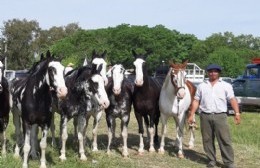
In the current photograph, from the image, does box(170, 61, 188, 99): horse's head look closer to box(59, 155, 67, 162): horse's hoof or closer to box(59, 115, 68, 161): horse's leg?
box(59, 115, 68, 161): horse's leg

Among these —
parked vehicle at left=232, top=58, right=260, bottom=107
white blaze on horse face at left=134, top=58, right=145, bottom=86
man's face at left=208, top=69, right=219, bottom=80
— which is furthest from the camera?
parked vehicle at left=232, top=58, right=260, bottom=107

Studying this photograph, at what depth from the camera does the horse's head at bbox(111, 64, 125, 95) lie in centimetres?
984

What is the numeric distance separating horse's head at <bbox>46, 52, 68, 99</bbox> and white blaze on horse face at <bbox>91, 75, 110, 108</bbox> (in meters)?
1.05

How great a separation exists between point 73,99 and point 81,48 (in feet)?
189

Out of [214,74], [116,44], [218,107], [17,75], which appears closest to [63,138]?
[218,107]

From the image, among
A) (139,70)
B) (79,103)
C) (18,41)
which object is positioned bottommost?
(79,103)

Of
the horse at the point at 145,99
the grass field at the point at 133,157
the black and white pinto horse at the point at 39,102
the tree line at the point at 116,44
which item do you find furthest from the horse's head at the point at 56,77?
the tree line at the point at 116,44

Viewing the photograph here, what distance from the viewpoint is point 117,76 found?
32.8 feet

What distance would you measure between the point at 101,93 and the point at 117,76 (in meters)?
1.12

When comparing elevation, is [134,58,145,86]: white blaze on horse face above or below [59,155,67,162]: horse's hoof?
above

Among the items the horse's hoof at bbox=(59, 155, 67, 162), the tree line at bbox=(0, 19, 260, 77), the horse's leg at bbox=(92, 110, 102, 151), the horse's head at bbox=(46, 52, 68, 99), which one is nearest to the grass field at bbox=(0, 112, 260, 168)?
the horse's hoof at bbox=(59, 155, 67, 162)

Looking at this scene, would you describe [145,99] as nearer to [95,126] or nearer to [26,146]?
[95,126]

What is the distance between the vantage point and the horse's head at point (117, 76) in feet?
32.3

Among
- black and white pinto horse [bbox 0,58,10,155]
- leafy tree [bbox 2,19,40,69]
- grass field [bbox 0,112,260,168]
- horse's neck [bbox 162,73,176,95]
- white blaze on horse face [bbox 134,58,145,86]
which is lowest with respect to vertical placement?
grass field [bbox 0,112,260,168]
